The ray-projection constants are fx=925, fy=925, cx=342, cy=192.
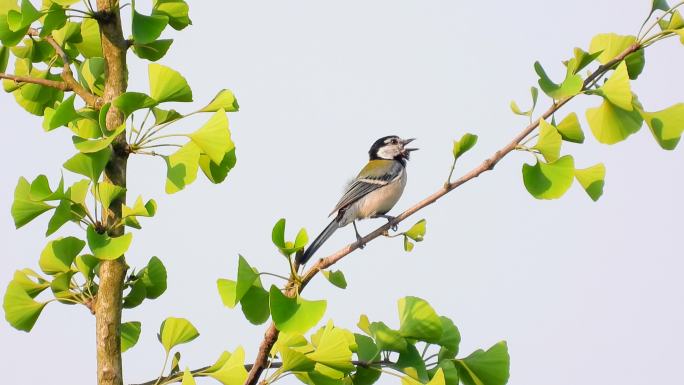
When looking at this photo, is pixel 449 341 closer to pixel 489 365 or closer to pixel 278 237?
pixel 489 365

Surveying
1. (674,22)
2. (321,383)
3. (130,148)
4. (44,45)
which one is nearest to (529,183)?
(674,22)

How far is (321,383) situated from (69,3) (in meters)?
1.63

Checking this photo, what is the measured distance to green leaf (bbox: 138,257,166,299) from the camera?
3678 mm

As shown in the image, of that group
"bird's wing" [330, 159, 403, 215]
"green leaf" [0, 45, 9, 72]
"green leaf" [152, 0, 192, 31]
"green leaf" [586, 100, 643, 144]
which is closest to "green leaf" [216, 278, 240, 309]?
"green leaf" [152, 0, 192, 31]

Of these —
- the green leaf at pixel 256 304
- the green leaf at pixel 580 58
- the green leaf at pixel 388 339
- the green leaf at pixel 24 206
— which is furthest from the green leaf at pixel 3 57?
the green leaf at pixel 580 58

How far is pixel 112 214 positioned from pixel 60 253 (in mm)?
285

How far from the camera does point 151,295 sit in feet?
12.2

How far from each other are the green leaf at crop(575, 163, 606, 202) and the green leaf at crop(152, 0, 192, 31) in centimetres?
176

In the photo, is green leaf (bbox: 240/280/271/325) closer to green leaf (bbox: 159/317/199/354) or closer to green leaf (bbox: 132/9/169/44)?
green leaf (bbox: 159/317/199/354)

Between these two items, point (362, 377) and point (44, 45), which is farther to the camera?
point (44, 45)

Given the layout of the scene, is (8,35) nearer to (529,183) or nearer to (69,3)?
(69,3)

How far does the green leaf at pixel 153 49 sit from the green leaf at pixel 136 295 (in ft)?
3.41

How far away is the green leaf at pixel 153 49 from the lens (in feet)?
13.3

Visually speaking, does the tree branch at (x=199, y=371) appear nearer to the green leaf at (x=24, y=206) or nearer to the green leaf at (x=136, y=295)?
the green leaf at (x=136, y=295)
